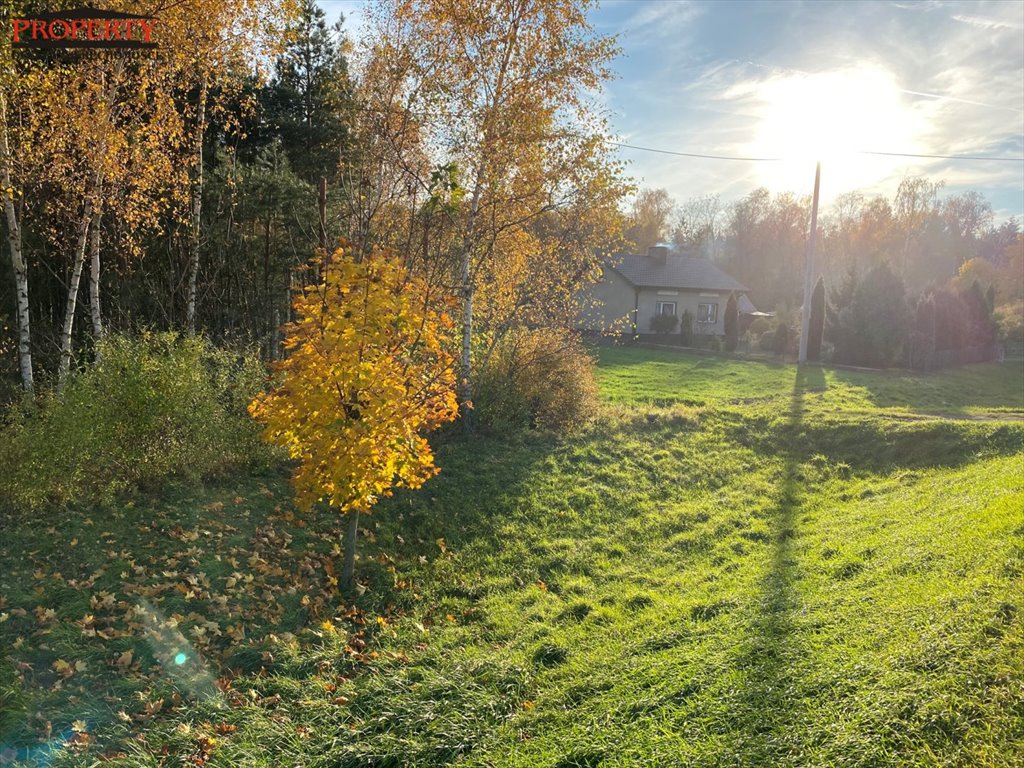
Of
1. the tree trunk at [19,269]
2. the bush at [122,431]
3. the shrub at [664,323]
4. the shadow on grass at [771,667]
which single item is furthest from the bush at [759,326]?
the tree trunk at [19,269]

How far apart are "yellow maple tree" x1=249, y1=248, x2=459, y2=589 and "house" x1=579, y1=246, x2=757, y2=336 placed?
26808mm

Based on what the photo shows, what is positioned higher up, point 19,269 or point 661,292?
point 661,292

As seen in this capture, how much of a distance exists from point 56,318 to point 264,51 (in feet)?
18.8

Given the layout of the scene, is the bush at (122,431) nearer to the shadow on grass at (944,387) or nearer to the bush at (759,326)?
the shadow on grass at (944,387)

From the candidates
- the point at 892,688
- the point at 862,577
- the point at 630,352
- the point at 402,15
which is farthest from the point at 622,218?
the point at 630,352

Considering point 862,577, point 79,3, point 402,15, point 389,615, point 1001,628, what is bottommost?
point 389,615

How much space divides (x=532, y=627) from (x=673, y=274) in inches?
1240

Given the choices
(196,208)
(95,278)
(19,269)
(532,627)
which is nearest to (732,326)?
(196,208)

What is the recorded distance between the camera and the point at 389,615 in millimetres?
5156

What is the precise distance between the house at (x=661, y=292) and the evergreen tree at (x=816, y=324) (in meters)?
7.15

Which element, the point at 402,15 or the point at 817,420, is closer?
the point at 402,15

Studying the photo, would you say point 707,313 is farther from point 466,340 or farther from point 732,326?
point 466,340

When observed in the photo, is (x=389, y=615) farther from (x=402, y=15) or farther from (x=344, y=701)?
(x=402, y=15)

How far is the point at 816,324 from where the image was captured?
24.7 m
